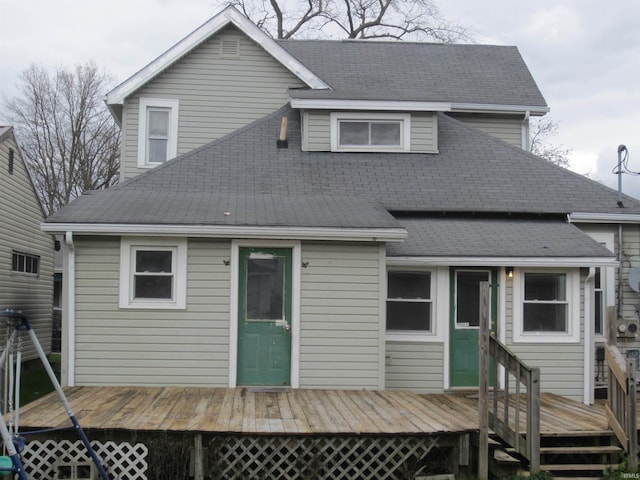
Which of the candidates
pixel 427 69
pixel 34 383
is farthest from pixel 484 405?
pixel 34 383

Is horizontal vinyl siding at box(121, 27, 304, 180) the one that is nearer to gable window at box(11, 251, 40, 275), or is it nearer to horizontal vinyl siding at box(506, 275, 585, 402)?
gable window at box(11, 251, 40, 275)

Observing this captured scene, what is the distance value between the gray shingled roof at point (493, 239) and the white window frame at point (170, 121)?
17.7 feet

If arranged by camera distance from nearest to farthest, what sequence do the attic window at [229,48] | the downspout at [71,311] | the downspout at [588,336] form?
the downspout at [71,311] < the downspout at [588,336] < the attic window at [229,48]

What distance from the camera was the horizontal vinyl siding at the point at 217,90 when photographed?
15.2 meters

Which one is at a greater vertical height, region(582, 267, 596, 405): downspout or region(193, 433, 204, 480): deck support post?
region(582, 267, 596, 405): downspout

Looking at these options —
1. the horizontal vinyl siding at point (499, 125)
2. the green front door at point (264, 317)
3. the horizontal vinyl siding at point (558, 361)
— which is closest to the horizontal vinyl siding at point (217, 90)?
the horizontal vinyl siding at point (499, 125)

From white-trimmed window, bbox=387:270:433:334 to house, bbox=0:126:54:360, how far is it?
8719mm

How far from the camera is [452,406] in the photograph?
9922 mm

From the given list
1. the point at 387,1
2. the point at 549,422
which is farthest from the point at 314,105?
the point at 387,1

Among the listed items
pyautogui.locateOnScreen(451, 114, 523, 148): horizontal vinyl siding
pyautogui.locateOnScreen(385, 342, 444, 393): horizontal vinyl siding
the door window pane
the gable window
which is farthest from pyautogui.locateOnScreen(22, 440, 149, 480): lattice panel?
the gable window

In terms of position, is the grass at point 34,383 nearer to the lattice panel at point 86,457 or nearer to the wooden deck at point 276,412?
the wooden deck at point 276,412

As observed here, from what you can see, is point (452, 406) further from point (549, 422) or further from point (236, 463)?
point (236, 463)

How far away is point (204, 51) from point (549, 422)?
1029cm

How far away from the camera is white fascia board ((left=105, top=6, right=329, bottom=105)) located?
49.0 ft
